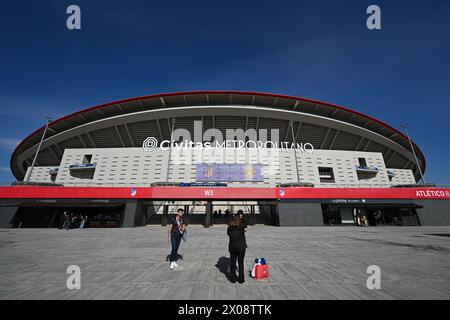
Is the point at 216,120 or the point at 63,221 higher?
the point at 216,120

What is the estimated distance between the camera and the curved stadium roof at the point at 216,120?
2986 centimetres

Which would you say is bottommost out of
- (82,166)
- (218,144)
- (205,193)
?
(205,193)

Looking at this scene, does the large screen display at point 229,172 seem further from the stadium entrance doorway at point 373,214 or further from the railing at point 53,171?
the railing at point 53,171

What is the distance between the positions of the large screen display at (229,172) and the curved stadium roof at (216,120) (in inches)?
265

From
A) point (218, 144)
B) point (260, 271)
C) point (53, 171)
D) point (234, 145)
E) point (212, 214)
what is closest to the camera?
point (260, 271)

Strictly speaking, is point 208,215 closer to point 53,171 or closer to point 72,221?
point 72,221

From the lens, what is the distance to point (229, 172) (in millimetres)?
29406

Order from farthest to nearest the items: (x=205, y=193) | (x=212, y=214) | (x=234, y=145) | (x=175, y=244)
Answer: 1. (x=234, y=145)
2. (x=212, y=214)
3. (x=205, y=193)
4. (x=175, y=244)

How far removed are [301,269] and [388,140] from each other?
40524mm

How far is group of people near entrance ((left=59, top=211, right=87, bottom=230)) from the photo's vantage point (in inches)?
706

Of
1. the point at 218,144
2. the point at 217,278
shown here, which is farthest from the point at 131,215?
the point at 217,278

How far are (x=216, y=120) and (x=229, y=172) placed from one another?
8931 mm

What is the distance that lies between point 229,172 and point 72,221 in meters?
19.4

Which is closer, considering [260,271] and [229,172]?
[260,271]
